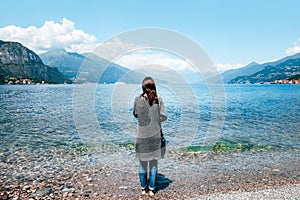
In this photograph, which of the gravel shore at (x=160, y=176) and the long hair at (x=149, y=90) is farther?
the gravel shore at (x=160, y=176)

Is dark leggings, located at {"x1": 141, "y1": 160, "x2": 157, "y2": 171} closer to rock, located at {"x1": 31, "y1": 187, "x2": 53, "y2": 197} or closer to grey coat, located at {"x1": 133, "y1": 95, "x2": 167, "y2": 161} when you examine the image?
grey coat, located at {"x1": 133, "y1": 95, "x2": 167, "y2": 161}

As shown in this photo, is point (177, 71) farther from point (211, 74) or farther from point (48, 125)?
point (48, 125)

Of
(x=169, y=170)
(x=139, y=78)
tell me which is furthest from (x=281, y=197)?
(x=139, y=78)

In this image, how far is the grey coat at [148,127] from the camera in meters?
7.80

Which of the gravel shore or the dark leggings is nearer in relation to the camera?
the dark leggings

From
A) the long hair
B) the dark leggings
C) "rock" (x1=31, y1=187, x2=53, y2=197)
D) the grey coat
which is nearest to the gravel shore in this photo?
"rock" (x1=31, y1=187, x2=53, y2=197)

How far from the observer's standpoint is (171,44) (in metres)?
9.20

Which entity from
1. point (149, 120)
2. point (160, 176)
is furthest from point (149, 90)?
point (160, 176)

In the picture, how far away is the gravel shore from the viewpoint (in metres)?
8.90

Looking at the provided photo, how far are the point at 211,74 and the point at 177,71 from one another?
1.51 m

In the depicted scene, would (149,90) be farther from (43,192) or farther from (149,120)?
(43,192)

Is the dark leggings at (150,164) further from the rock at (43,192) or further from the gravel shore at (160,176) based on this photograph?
the rock at (43,192)

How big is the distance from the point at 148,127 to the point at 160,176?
361 centimetres

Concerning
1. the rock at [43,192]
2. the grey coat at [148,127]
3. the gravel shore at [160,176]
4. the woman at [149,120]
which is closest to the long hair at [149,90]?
the woman at [149,120]
